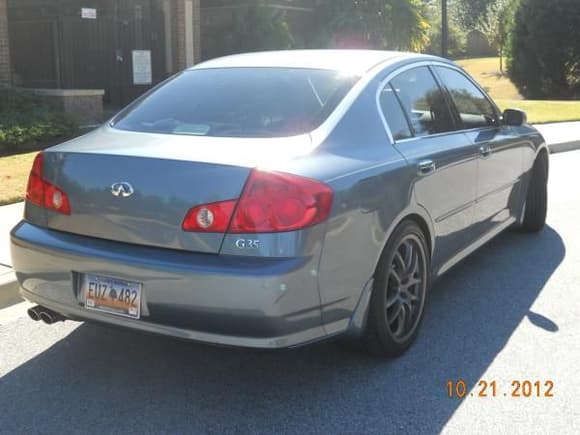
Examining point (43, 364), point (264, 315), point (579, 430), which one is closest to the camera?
point (264, 315)

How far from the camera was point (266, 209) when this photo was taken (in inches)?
118

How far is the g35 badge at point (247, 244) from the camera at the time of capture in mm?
2992

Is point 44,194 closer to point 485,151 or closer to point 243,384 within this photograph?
point 243,384

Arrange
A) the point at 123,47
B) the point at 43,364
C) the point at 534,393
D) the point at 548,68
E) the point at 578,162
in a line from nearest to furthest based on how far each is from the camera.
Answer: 1. the point at 534,393
2. the point at 43,364
3. the point at 578,162
4. the point at 123,47
5. the point at 548,68

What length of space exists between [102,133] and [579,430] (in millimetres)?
2795

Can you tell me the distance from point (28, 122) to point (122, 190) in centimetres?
833

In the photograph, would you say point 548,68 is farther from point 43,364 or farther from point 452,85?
point 43,364

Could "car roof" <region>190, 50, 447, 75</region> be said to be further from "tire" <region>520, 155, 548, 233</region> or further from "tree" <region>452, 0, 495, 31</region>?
"tree" <region>452, 0, 495, 31</region>

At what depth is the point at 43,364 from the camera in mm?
3846

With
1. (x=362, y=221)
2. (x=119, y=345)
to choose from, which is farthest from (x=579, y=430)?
(x=119, y=345)

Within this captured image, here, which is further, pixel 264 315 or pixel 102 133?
pixel 102 133

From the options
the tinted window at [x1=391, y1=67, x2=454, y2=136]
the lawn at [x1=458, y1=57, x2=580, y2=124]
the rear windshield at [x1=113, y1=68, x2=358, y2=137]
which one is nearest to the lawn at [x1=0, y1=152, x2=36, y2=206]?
the rear windshield at [x1=113, y1=68, x2=358, y2=137]

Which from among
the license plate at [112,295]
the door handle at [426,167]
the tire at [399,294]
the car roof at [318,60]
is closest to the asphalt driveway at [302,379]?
the tire at [399,294]

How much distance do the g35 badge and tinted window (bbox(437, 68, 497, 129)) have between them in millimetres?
2411
